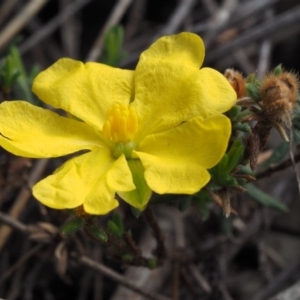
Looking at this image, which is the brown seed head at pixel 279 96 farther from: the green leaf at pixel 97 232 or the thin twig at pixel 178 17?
the thin twig at pixel 178 17

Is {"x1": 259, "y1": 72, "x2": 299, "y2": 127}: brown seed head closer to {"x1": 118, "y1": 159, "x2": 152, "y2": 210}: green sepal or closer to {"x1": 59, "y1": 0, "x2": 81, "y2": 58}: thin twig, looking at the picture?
{"x1": 118, "y1": 159, "x2": 152, "y2": 210}: green sepal

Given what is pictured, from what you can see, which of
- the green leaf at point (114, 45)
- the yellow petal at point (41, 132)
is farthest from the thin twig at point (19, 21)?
the yellow petal at point (41, 132)

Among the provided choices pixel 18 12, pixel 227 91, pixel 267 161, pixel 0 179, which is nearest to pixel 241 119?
pixel 227 91

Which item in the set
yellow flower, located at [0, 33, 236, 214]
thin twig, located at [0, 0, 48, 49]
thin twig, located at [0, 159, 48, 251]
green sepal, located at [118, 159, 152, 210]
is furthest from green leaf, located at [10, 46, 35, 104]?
green sepal, located at [118, 159, 152, 210]

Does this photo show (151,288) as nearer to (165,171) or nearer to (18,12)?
(165,171)

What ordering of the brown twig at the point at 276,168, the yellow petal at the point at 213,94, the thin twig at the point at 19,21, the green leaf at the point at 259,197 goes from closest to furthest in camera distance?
the yellow petal at the point at 213,94 < the brown twig at the point at 276,168 < the green leaf at the point at 259,197 < the thin twig at the point at 19,21

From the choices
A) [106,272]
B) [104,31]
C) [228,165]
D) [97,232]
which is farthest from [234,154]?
[104,31]

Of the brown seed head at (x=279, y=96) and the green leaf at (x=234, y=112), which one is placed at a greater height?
the brown seed head at (x=279, y=96)
